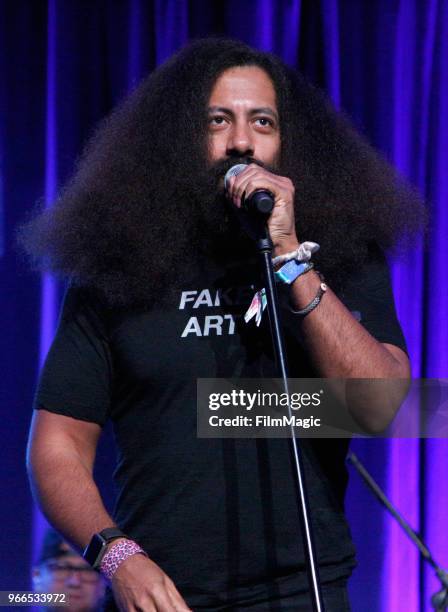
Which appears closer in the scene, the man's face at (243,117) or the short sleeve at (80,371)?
the short sleeve at (80,371)

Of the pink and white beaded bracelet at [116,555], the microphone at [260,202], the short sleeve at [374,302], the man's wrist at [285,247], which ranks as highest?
the microphone at [260,202]

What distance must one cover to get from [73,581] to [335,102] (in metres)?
1.78

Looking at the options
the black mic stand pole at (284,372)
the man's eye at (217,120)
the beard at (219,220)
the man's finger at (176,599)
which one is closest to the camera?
the black mic stand pole at (284,372)

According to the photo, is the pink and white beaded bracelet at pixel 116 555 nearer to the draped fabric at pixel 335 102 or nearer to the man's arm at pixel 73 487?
the man's arm at pixel 73 487

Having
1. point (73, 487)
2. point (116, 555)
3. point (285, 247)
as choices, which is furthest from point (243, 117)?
point (116, 555)

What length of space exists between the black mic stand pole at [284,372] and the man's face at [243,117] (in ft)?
1.51

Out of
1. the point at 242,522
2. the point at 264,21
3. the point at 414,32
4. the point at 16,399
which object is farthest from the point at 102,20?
the point at 242,522

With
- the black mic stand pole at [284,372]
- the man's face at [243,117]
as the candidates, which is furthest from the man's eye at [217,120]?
the black mic stand pole at [284,372]

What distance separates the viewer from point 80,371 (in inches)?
67.8

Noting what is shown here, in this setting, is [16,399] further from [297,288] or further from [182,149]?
[297,288]

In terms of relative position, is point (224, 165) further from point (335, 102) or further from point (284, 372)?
point (335, 102)

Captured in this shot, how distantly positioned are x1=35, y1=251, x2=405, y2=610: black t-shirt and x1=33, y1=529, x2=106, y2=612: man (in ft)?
3.39

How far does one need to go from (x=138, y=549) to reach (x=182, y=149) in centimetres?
88

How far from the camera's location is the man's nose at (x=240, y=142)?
1806mm
